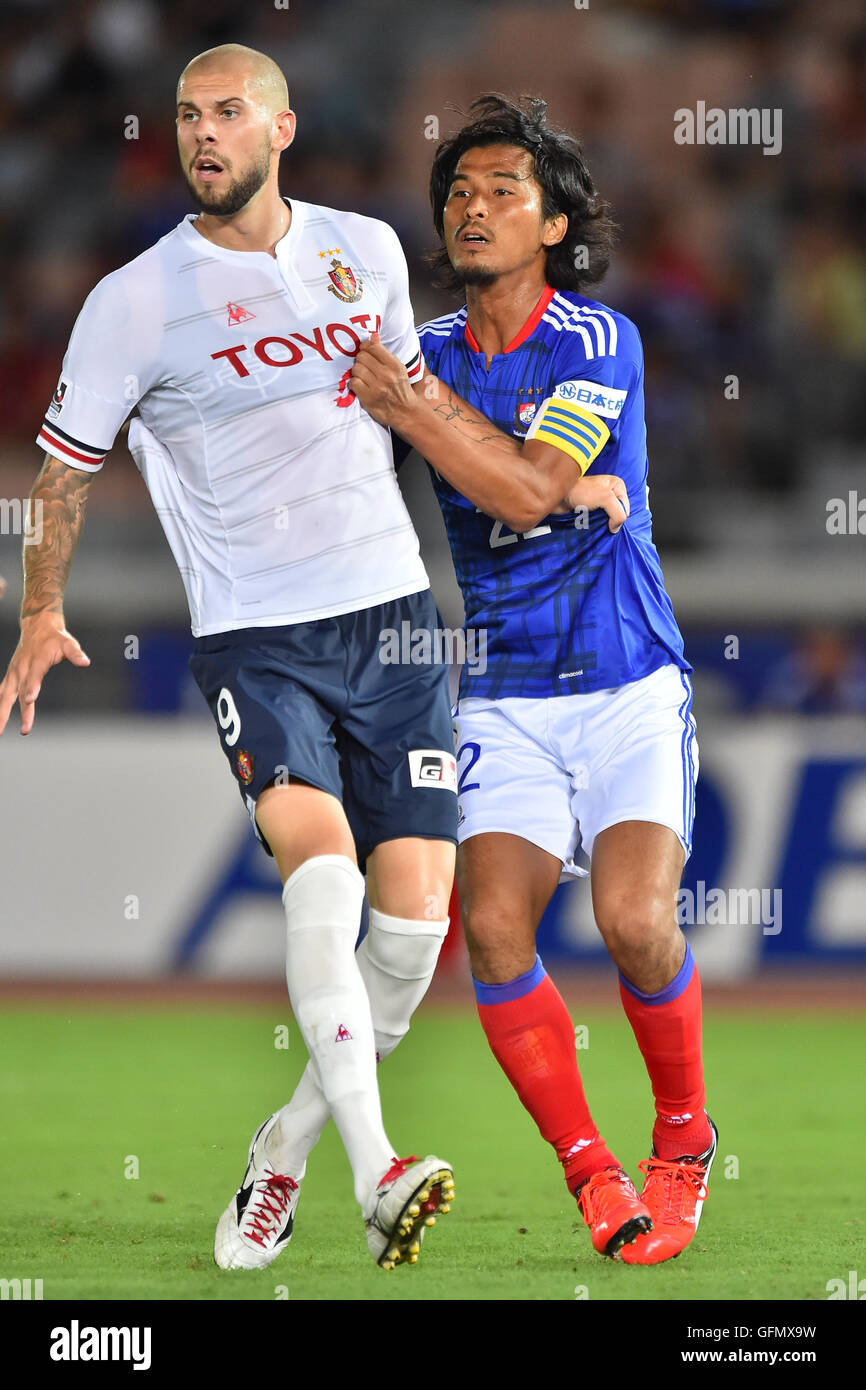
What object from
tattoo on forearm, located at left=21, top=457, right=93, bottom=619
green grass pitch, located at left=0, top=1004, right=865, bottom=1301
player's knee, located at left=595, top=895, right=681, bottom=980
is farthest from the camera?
player's knee, located at left=595, top=895, right=681, bottom=980

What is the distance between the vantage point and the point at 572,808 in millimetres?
4441

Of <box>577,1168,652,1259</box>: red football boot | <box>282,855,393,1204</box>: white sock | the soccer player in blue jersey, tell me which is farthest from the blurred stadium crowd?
<box>282,855,393,1204</box>: white sock

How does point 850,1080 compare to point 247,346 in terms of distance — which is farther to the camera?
point 850,1080

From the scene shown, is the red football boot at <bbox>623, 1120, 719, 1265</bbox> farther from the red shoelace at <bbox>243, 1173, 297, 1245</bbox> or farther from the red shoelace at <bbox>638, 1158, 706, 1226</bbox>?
the red shoelace at <bbox>243, 1173, 297, 1245</bbox>

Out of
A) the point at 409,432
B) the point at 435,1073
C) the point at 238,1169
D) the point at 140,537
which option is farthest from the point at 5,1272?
the point at 140,537

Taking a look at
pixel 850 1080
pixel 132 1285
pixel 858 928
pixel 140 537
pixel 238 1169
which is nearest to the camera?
pixel 132 1285

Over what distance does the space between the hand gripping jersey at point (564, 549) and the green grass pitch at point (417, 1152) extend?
138cm

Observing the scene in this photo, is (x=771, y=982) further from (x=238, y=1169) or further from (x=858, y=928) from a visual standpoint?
(x=238, y=1169)

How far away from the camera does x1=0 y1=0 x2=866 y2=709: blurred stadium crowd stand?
10.8 meters

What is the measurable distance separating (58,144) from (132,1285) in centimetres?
1034

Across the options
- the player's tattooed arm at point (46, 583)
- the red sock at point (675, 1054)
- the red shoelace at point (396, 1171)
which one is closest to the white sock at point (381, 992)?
the red sock at point (675, 1054)

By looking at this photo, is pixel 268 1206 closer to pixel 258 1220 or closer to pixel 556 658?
pixel 258 1220

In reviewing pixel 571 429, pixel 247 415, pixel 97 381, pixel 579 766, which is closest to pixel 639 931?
pixel 579 766

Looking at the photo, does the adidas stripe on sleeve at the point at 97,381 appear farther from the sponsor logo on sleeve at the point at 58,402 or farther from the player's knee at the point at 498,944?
the player's knee at the point at 498,944
